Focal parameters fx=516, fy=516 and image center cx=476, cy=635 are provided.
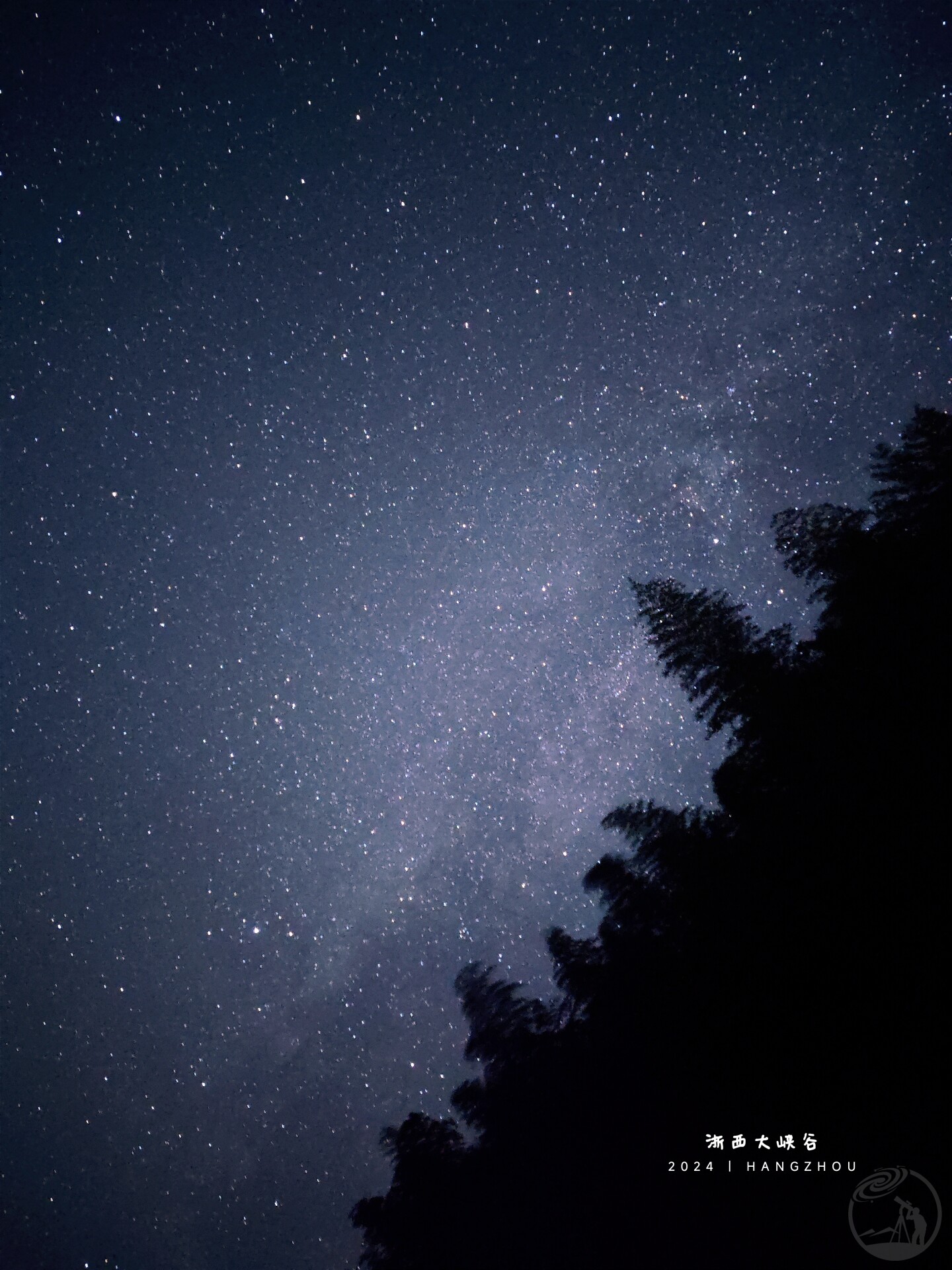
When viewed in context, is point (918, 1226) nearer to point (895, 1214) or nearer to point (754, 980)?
point (895, 1214)

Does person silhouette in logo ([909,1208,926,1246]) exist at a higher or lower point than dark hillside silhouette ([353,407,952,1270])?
lower

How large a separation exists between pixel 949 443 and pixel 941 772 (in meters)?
7.79

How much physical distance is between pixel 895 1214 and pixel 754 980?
2792mm

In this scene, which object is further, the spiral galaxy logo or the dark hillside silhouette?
the dark hillside silhouette

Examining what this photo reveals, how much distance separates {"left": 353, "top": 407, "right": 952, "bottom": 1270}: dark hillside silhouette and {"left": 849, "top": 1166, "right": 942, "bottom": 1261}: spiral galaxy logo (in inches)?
8.2

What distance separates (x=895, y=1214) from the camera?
21.4 ft

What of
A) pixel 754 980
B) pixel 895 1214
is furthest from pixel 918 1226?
pixel 754 980

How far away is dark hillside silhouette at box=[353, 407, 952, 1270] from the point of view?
7391 mm

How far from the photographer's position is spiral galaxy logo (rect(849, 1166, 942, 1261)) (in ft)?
20.5

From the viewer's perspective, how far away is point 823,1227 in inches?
286

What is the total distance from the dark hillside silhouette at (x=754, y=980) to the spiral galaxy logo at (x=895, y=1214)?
0.21 metres

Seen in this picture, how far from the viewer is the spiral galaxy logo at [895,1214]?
6.26 meters

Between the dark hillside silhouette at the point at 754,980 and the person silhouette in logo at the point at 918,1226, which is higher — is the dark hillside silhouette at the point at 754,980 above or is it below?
above

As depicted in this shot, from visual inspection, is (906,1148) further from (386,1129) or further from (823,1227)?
(386,1129)
